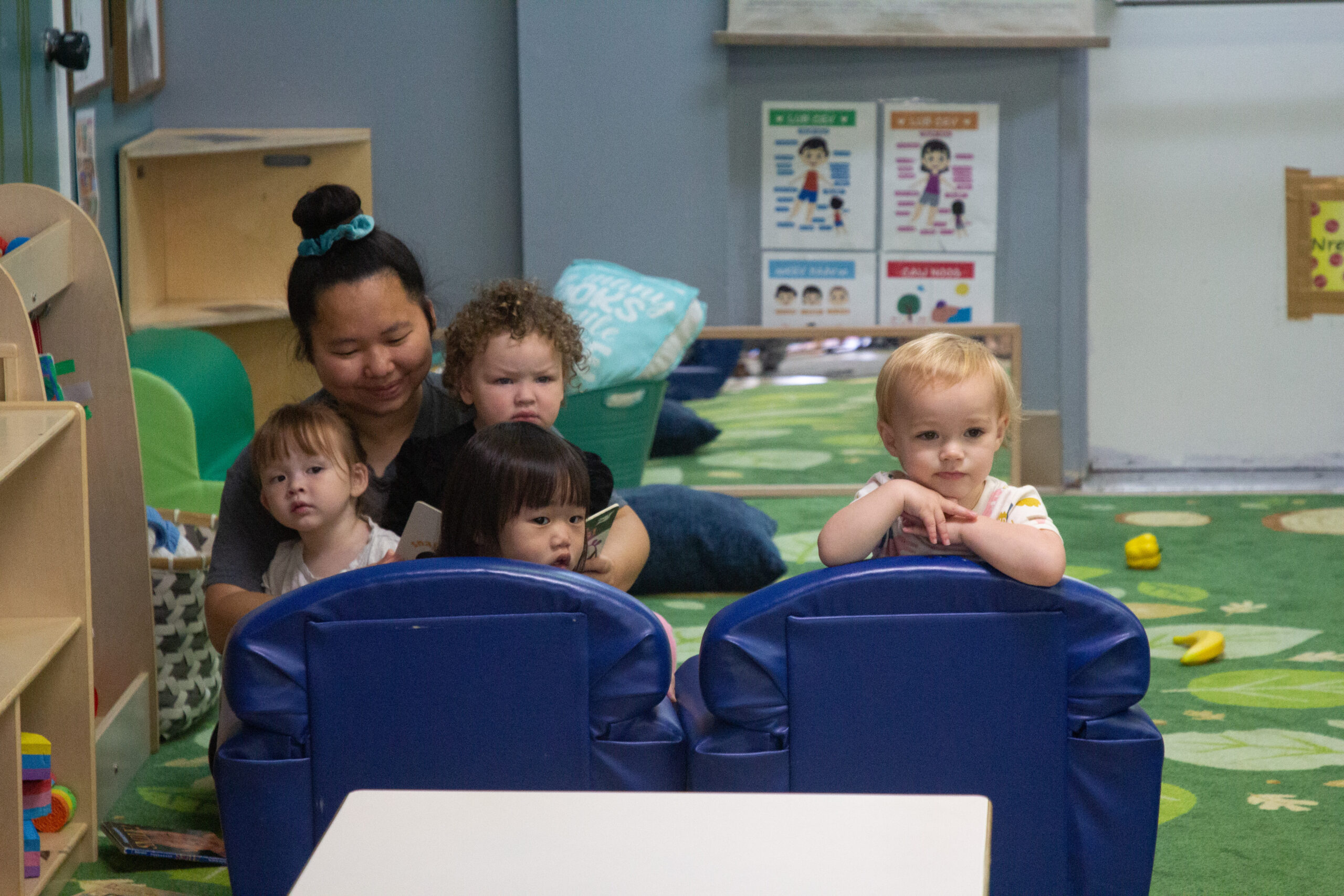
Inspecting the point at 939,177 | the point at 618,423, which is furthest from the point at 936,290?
the point at 618,423

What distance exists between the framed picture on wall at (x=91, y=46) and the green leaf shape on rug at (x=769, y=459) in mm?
1979

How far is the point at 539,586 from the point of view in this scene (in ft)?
4.42

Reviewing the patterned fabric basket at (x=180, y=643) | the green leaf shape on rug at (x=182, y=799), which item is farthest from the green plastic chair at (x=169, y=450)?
the green leaf shape on rug at (x=182, y=799)

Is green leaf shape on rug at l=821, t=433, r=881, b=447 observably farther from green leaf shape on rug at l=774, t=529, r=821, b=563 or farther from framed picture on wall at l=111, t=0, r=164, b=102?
framed picture on wall at l=111, t=0, r=164, b=102

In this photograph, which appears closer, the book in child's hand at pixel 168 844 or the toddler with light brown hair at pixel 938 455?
the toddler with light brown hair at pixel 938 455

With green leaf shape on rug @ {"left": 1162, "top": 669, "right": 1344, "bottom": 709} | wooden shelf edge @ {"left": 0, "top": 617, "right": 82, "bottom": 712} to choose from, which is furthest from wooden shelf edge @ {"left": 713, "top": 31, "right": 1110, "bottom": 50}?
wooden shelf edge @ {"left": 0, "top": 617, "right": 82, "bottom": 712}

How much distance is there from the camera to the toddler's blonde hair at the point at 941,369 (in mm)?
1450

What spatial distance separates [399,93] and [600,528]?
8.60ft

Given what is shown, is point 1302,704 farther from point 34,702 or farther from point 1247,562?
point 34,702

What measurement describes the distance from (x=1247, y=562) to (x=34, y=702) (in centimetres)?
272

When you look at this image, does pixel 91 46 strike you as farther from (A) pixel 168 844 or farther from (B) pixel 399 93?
(A) pixel 168 844

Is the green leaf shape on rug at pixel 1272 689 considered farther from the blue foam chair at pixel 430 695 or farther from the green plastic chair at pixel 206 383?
the green plastic chair at pixel 206 383

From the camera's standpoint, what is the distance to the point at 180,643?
2.37m

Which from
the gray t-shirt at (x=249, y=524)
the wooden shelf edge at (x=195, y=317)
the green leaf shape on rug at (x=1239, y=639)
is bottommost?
the green leaf shape on rug at (x=1239, y=639)
